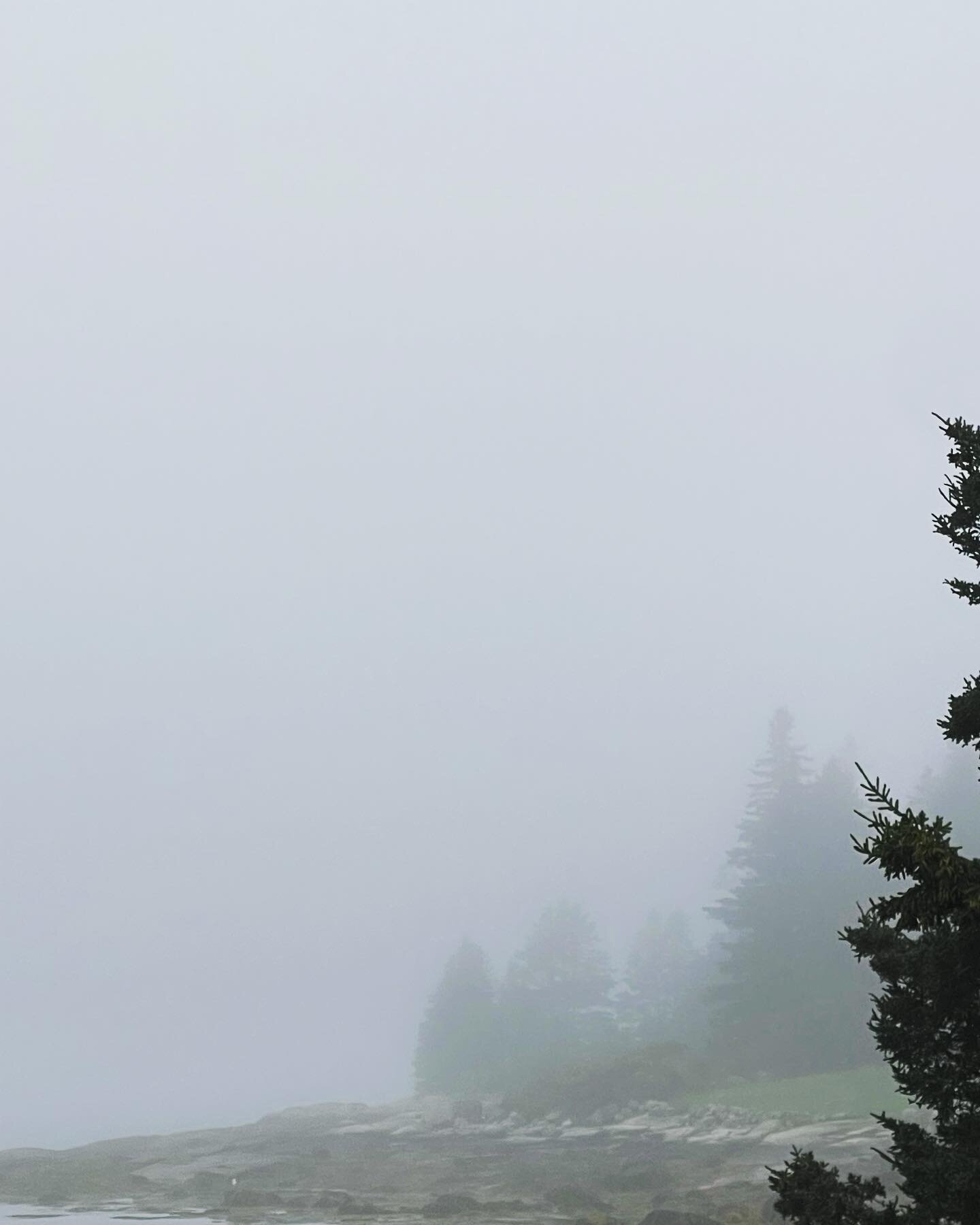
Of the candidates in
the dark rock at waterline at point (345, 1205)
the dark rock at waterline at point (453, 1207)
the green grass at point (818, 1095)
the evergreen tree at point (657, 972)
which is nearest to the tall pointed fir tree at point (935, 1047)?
the dark rock at waterline at point (453, 1207)

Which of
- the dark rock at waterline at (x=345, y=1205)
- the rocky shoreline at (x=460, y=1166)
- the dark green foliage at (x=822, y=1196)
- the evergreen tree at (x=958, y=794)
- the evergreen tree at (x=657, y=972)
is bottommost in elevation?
the dark rock at waterline at (x=345, y=1205)

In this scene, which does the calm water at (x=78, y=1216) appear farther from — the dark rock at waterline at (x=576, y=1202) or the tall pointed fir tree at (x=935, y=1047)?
the tall pointed fir tree at (x=935, y=1047)

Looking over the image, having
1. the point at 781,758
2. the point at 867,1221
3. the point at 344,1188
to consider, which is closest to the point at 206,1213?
the point at 344,1188

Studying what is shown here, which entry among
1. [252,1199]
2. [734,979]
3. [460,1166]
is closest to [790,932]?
[734,979]

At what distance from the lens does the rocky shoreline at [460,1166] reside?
42.6m

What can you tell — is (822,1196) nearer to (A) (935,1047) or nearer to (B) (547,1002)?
(A) (935,1047)

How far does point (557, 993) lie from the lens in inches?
3625

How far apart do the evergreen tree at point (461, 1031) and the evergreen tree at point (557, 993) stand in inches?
55.7

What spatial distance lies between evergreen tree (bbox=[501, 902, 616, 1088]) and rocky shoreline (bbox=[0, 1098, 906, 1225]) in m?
12.5

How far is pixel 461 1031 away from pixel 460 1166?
127 feet

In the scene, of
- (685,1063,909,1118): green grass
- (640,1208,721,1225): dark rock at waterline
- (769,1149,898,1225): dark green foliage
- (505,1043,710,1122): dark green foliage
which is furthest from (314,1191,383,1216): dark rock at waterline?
(769,1149,898,1225): dark green foliage

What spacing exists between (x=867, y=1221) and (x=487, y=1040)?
3411 inches

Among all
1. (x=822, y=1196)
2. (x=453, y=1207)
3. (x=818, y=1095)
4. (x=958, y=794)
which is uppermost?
(x=958, y=794)

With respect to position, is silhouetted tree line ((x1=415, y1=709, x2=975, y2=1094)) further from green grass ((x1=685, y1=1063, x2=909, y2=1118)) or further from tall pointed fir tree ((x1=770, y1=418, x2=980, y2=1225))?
tall pointed fir tree ((x1=770, y1=418, x2=980, y2=1225))
